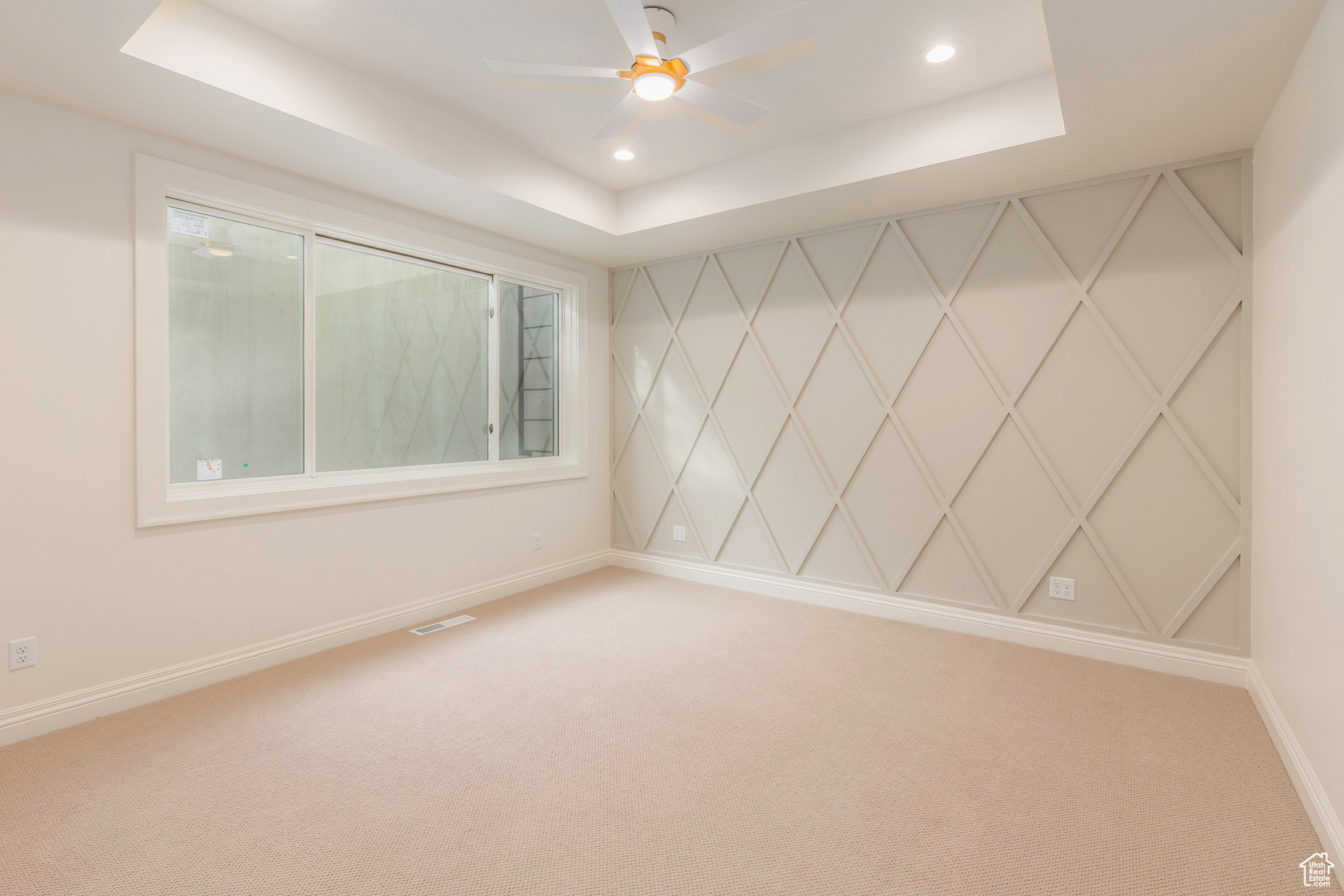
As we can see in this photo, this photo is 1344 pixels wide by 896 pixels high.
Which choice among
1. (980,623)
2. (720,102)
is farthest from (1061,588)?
(720,102)

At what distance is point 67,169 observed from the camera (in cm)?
234

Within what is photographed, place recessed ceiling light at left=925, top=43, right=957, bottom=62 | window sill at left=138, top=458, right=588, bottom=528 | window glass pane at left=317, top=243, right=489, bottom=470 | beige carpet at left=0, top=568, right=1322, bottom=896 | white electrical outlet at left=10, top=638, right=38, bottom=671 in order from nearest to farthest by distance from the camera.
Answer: beige carpet at left=0, top=568, right=1322, bottom=896 → white electrical outlet at left=10, top=638, right=38, bottom=671 → recessed ceiling light at left=925, top=43, right=957, bottom=62 → window sill at left=138, top=458, right=588, bottom=528 → window glass pane at left=317, top=243, right=489, bottom=470

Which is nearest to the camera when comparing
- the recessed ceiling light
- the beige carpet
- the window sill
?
the beige carpet

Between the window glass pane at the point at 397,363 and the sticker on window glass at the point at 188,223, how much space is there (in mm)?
503

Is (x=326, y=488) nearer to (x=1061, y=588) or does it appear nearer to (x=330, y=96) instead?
(x=330, y=96)

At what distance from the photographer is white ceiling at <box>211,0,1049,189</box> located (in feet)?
7.35

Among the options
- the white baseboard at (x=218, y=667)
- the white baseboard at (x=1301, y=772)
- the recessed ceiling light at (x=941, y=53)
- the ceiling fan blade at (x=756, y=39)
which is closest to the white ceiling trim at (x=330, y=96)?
the ceiling fan blade at (x=756, y=39)

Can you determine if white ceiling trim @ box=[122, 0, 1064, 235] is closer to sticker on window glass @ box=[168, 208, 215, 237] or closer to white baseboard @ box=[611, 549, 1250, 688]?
sticker on window glass @ box=[168, 208, 215, 237]

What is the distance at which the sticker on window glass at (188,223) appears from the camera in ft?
8.84

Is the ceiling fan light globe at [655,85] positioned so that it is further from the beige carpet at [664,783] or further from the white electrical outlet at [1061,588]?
the white electrical outlet at [1061,588]

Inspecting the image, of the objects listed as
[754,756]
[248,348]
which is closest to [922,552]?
[754,756]

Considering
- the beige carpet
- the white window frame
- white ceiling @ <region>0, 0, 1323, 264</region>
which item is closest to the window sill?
the white window frame

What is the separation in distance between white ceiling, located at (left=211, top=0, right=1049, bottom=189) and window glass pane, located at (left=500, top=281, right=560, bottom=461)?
1.30 metres

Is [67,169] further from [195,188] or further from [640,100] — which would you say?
[640,100]
